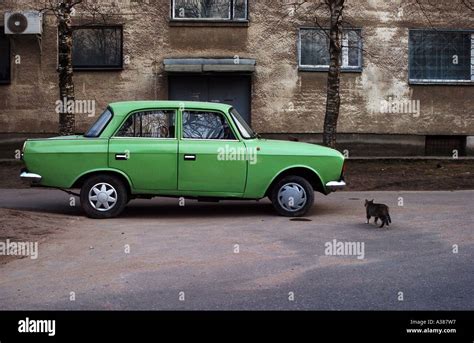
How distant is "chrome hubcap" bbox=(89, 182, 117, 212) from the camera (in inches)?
445

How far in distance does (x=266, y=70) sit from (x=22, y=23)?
694 centimetres

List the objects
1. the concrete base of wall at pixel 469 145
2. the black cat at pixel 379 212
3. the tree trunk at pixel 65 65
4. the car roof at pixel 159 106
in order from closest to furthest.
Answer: the black cat at pixel 379 212 < the car roof at pixel 159 106 < the tree trunk at pixel 65 65 < the concrete base of wall at pixel 469 145

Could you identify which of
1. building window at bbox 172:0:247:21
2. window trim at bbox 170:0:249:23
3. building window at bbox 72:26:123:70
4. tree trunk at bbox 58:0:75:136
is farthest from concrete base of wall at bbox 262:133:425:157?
tree trunk at bbox 58:0:75:136

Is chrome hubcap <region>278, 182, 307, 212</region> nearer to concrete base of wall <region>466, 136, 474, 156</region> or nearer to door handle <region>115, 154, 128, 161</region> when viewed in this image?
door handle <region>115, 154, 128, 161</region>

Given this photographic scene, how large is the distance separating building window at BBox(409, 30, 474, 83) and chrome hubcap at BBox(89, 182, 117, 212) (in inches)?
519

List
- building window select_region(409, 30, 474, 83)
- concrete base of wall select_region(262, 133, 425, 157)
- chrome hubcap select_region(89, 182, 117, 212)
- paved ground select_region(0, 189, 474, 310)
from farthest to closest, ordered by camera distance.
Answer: building window select_region(409, 30, 474, 83) → concrete base of wall select_region(262, 133, 425, 157) → chrome hubcap select_region(89, 182, 117, 212) → paved ground select_region(0, 189, 474, 310)

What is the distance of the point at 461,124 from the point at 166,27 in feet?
30.2

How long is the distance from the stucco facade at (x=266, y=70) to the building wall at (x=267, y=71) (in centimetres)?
3

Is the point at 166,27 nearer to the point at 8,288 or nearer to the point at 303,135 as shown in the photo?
the point at 303,135

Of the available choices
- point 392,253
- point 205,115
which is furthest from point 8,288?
point 205,115

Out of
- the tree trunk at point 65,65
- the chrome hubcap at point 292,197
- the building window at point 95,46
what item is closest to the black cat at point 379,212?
the chrome hubcap at point 292,197

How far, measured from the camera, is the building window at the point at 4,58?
21.4 metres

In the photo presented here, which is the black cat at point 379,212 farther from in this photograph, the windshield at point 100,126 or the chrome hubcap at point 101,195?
the windshield at point 100,126

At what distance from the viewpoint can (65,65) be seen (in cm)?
1733
